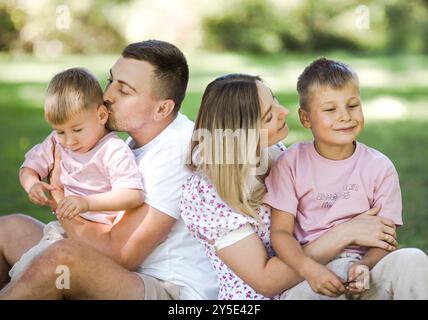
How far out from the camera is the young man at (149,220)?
113 inches

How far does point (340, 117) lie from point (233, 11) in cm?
1408

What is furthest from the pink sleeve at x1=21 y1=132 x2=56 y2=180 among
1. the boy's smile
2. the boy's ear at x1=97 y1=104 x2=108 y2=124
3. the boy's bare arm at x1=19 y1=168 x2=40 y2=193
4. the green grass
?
the green grass

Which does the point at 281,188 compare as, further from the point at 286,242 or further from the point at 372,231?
the point at 372,231

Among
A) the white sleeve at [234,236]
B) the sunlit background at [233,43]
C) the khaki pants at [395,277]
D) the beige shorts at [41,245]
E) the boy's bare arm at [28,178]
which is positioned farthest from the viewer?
the sunlit background at [233,43]

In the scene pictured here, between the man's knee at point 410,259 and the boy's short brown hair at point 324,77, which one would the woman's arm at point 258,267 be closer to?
the man's knee at point 410,259

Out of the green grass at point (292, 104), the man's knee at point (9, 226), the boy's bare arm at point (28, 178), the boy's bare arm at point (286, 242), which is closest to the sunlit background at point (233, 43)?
the green grass at point (292, 104)

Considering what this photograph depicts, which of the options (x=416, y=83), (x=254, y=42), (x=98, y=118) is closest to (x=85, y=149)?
(x=98, y=118)

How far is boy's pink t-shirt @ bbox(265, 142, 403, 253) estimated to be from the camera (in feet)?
9.44

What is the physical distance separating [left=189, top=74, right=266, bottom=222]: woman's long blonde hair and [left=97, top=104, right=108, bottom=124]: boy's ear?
0.42 meters

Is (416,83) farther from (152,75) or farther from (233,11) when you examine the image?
(152,75)

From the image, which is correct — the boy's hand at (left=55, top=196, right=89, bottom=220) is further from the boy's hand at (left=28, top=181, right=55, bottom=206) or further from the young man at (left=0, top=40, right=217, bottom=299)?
the boy's hand at (left=28, top=181, right=55, bottom=206)

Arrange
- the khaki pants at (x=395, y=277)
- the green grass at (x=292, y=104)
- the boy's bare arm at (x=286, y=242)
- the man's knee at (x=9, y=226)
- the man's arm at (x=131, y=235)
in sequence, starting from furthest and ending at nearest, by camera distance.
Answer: the green grass at (x=292, y=104) < the man's knee at (x=9, y=226) < the man's arm at (x=131, y=235) < the boy's bare arm at (x=286, y=242) < the khaki pants at (x=395, y=277)

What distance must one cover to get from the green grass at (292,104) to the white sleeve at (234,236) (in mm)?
1990
